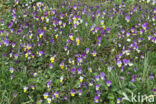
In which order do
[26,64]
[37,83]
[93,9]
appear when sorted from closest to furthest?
[37,83], [26,64], [93,9]

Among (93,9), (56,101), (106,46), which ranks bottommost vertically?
(56,101)

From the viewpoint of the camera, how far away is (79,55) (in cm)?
327

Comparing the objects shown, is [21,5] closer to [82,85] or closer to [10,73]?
[10,73]

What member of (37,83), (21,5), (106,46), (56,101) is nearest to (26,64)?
(37,83)

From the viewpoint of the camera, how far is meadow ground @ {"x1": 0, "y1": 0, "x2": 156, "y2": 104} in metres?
2.66

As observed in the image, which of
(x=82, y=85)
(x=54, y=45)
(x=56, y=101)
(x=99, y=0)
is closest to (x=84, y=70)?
(x=82, y=85)

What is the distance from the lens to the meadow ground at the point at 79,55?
266 centimetres

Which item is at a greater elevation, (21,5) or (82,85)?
(21,5)

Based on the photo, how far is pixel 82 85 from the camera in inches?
112

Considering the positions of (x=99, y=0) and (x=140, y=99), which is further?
(x=99, y=0)

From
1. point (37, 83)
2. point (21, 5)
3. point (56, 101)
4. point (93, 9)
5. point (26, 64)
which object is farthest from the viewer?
point (21, 5)

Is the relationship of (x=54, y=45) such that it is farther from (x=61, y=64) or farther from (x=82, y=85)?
(x=82, y=85)

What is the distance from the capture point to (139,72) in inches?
110

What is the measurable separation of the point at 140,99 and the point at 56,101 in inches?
45.6
